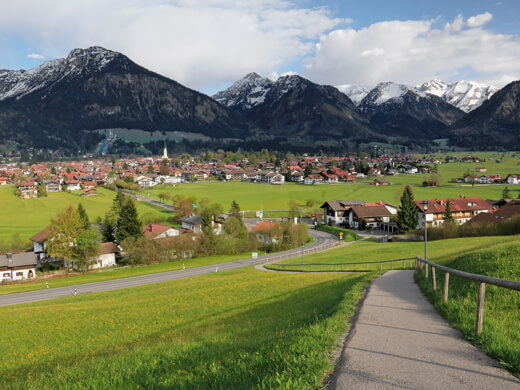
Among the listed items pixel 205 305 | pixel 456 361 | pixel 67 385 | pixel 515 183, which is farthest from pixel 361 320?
pixel 515 183

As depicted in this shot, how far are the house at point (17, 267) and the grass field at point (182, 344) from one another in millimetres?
40780

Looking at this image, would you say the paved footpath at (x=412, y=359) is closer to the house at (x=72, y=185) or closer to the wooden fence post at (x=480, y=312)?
the wooden fence post at (x=480, y=312)

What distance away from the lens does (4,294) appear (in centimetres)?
4175

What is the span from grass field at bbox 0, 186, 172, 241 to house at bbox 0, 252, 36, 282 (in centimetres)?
1747

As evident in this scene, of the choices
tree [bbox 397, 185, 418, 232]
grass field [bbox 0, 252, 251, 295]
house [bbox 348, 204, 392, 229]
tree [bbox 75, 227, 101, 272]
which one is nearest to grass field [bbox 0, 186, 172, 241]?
tree [bbox 75, 227, 101, 272]

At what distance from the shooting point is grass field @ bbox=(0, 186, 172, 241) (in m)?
80.9

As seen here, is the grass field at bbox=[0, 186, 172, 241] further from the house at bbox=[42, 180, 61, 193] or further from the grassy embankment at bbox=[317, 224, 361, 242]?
the grassy embankment at bbox=[317, 224, 361, 242]

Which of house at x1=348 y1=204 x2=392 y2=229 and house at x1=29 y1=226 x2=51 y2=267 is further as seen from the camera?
house at x1=348 y1=204 x2=392 y2=229

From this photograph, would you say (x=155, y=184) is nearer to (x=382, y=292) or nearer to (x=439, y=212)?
(x=439, y=212)

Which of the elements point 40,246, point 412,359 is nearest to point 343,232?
point 40,246

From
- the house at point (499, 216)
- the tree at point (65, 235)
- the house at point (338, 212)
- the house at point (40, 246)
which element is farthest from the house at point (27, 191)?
the house at point (499, 216)

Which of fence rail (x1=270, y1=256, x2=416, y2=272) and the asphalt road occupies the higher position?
fence rail (x1=270, y1=256, x2=416, y2=272)

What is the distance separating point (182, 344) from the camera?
936 cm

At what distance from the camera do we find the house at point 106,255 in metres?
61.3
